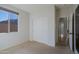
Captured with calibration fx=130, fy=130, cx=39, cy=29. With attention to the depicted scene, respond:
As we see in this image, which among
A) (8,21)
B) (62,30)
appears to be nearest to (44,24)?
(62,30)

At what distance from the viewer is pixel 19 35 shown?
595 centimetres

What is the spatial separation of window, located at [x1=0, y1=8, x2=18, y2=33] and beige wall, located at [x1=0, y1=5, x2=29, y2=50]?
19cm

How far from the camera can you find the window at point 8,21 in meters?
5.13

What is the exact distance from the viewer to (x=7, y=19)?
5410mm

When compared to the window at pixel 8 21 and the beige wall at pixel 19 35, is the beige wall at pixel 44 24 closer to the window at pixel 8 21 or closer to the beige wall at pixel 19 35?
the beige wall at pixel 19 35

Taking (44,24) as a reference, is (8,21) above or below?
above

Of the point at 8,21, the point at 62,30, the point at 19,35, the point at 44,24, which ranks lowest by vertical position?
the point at 19,35

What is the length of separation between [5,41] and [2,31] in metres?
0.40

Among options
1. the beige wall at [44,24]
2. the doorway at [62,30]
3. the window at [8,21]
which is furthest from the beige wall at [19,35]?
the doorway at [62,30]

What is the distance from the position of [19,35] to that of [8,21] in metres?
0.87

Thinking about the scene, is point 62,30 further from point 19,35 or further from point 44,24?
point 19,35

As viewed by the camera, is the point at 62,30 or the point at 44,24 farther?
the point at 62,30

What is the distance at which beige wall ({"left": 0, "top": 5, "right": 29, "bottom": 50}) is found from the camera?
16.2ft
